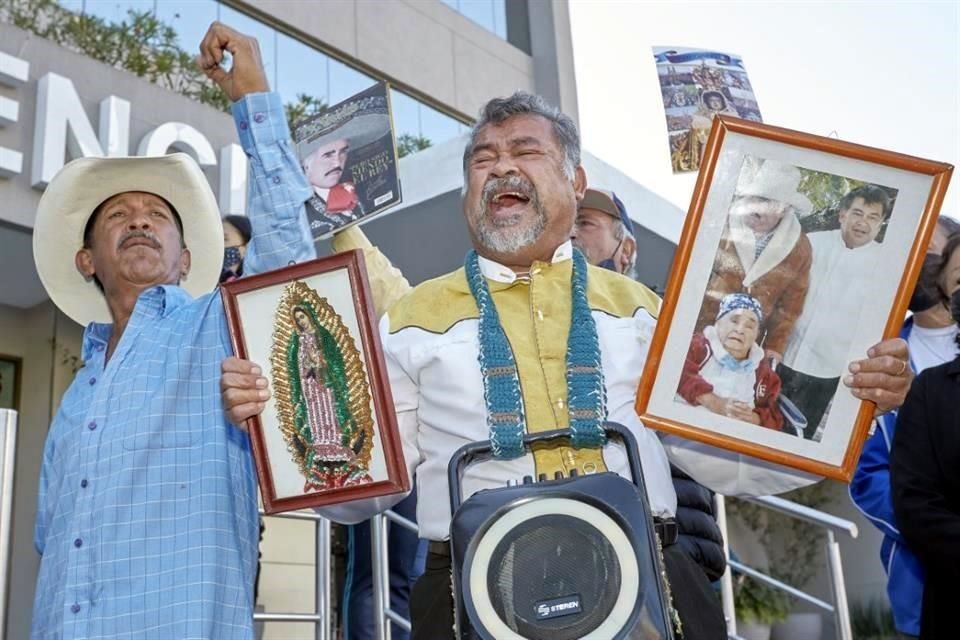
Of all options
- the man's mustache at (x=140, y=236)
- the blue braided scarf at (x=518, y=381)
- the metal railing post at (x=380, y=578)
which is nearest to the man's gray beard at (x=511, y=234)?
the blue braided scarf at (x=518, y=381)

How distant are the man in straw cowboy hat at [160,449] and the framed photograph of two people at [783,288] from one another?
2.60ft

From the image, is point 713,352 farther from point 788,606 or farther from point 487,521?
point 788,606

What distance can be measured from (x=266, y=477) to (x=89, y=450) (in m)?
0.52

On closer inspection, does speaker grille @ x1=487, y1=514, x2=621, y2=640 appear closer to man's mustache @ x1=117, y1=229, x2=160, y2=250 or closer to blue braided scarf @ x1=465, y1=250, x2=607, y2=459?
blue braided scarf @ x1=465, y1=250, x2=607, y2=459

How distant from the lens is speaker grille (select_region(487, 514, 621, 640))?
1.41 meters

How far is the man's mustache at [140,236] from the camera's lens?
8.95ft

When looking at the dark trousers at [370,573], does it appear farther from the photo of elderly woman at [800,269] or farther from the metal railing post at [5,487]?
the photo of elderly woman at [800,269]

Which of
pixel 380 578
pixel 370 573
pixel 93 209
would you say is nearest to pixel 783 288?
pixel 93 209

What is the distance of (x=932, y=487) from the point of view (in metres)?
2.66

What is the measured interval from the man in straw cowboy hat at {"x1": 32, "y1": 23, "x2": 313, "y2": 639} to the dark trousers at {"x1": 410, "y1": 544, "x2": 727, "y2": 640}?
47 cm

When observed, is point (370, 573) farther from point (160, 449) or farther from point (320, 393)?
point (320, 393)

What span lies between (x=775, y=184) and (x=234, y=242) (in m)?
2.64

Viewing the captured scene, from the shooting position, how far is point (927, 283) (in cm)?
327

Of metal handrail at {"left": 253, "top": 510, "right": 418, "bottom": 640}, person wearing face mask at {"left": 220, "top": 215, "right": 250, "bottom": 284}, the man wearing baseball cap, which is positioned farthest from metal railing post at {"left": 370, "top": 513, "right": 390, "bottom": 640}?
the man wearing baseball cap
